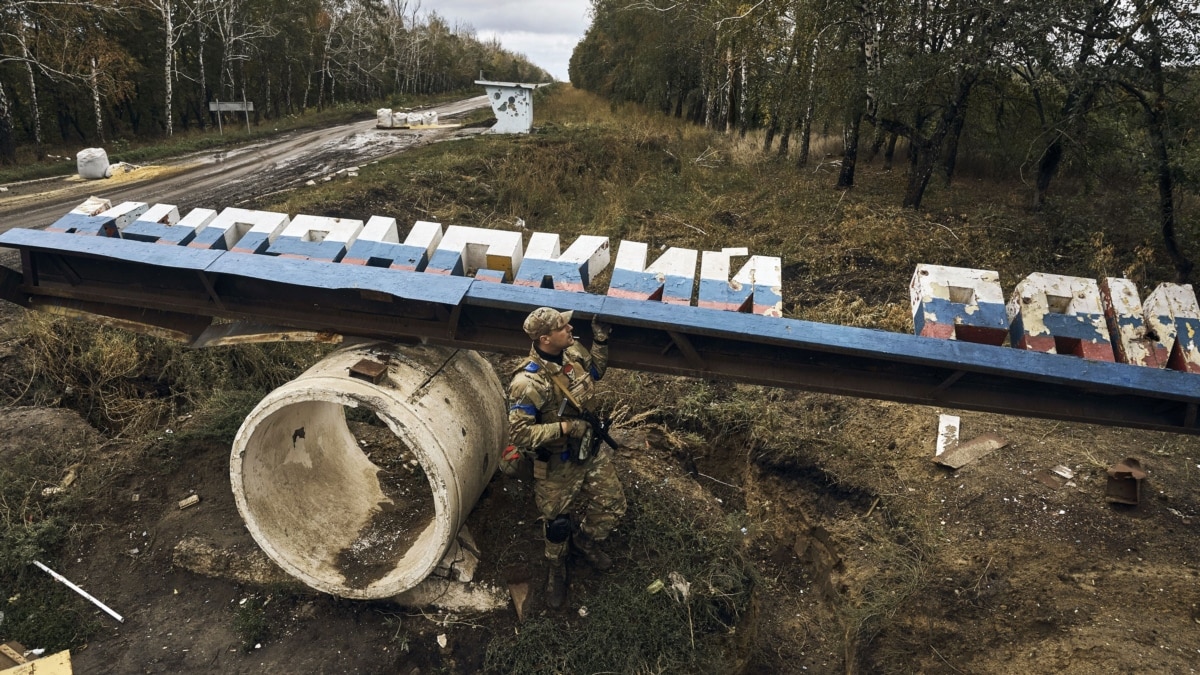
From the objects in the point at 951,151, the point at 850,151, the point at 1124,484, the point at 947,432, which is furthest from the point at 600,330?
the point at 951,151

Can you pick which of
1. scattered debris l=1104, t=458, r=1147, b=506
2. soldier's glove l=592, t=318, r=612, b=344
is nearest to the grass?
scattered debris l=1104, t=458, r=1147, b=506

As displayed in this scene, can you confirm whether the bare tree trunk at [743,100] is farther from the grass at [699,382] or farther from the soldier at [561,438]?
the soldier at [561,438]

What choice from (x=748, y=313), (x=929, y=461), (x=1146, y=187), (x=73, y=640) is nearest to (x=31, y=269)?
(x=73, y=640)

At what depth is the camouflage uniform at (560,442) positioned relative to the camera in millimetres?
4207

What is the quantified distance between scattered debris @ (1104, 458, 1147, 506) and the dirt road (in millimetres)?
13730

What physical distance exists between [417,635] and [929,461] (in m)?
4.74

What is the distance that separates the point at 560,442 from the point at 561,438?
77 mm

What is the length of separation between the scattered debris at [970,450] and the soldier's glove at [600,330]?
3.70 metres

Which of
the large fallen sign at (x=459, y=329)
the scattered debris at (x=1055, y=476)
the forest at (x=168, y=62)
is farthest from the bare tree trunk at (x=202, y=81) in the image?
the scattered debris at (x=1055, y=476)

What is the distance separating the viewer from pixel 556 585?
182 inches

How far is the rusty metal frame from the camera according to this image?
3896 millimetres

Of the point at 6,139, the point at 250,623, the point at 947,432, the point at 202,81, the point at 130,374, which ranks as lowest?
the point at 250,623

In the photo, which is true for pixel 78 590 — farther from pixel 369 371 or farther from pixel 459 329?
pixel 459 329

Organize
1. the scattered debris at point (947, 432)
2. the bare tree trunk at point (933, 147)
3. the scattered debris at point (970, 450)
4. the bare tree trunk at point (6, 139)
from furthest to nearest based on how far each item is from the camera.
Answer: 1. the bare tree trunk at point (6, 139)
2. the bare tree trunk at point (933, 147)
3. the scattered debris at point (947, 432)
4. the scattered debris at point (970, 450)
